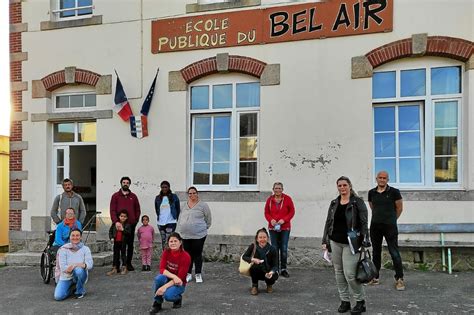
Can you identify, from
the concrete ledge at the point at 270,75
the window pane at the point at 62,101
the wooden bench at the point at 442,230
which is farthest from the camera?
the window pane at the point at 62,101

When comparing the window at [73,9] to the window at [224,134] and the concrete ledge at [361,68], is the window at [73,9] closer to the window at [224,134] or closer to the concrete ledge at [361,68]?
the window at [224,134]

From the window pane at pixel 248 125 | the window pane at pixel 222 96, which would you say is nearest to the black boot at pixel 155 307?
the window pane at pixel 248 125

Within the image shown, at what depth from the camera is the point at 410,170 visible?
9109mm

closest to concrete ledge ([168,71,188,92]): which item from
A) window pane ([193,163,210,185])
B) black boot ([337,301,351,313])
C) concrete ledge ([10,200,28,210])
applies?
window pane ([193,163,210,185])

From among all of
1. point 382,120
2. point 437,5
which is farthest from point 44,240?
point 437,5

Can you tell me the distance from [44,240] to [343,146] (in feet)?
22.6

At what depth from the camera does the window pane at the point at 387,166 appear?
9180 millimetres

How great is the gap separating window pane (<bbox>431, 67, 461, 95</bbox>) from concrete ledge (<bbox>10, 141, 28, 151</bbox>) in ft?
29.0

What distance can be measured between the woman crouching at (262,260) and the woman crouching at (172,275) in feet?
3.29

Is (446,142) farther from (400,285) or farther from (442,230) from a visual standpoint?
(400,285)

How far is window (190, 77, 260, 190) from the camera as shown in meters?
9.97

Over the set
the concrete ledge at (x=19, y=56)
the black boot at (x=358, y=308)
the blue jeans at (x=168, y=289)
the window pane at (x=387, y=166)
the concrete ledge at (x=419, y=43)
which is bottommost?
the black boot at (x=358, y=308)

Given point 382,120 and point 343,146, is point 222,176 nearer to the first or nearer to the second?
point 343,146

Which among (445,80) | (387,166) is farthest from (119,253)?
(445,80)
